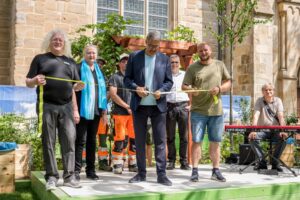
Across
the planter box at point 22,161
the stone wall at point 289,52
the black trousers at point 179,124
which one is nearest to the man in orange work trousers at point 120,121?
the black trousers at point 179,124

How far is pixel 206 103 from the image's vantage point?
5816mm

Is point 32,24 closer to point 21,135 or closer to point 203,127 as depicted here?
point 21,135

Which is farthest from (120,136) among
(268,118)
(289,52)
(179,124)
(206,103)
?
(289,52)

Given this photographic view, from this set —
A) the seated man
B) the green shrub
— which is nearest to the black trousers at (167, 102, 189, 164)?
the seated man

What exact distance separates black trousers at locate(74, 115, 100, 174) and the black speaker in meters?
3.20

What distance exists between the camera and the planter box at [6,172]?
6.02 metres

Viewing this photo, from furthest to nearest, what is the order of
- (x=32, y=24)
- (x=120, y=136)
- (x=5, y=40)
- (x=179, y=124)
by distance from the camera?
1. (x=5, y=40)
2. (x=32, y=24)
3. (x=179, y=124)
4. (x=120, y=136)

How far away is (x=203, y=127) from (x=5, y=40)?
29.0ft

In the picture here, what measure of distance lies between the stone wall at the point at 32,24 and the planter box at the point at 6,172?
19.9 feet

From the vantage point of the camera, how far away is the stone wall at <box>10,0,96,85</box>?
1192 cm

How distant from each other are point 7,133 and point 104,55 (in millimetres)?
2326

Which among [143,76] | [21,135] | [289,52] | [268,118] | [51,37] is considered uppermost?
[289,52]

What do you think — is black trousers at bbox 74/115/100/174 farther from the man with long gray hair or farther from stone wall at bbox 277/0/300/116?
stone wall at bbox 277/0/300/116

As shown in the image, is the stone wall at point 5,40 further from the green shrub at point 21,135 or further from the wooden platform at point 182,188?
the wooden platform at point 182,188
